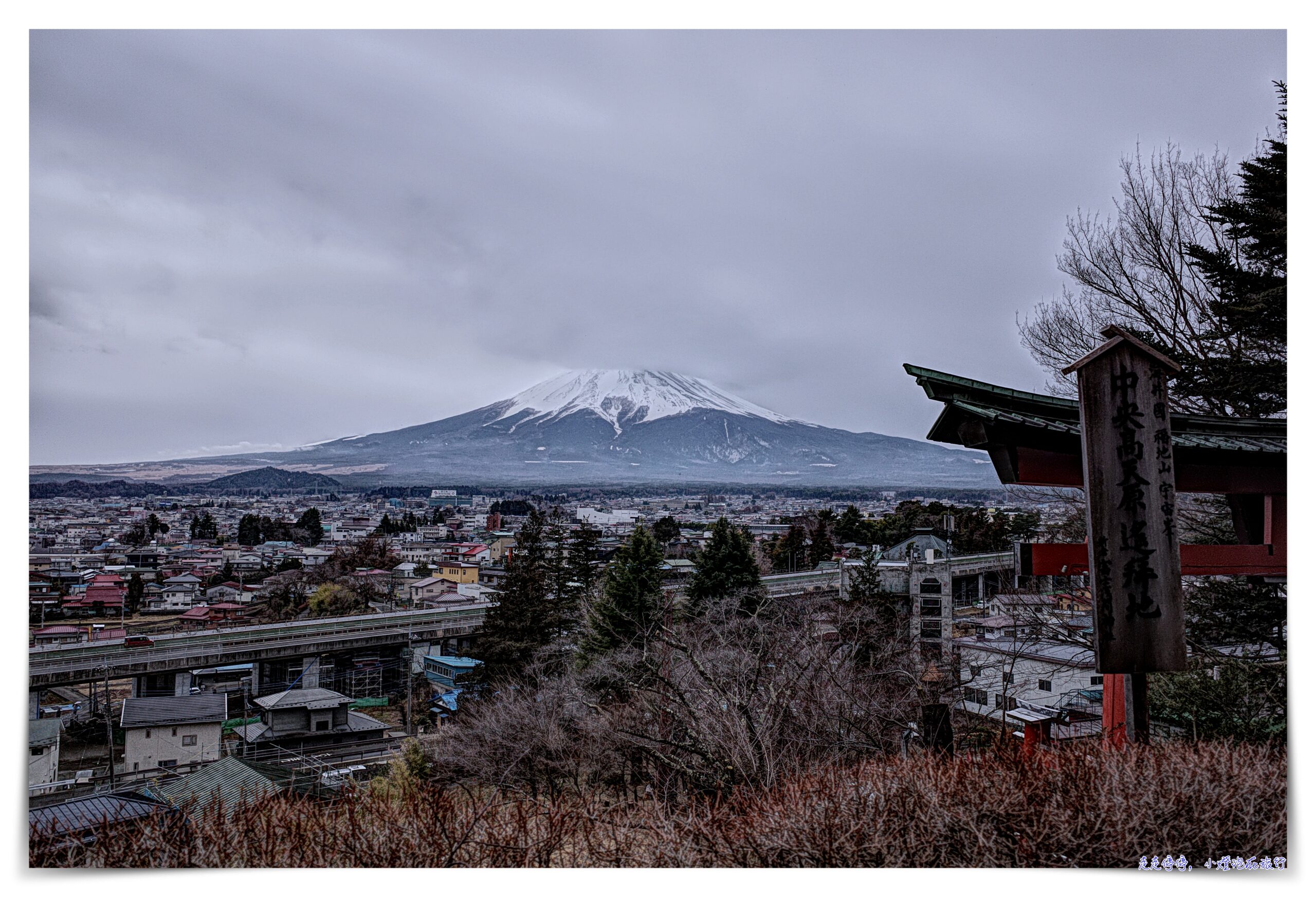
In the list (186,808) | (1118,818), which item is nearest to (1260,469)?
(1118,818)

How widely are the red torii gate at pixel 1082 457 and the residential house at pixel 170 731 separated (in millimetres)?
7661

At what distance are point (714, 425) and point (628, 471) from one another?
20.1 feet

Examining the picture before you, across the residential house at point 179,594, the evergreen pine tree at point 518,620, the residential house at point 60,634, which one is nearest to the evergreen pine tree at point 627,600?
the evergreen pine tree at point 518,620

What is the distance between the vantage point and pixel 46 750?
586 cm

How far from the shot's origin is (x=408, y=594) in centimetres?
1255

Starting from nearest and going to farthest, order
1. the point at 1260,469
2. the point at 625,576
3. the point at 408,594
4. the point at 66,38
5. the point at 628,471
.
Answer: the point at 1260,469
the point at 66,38
the point at 625,576
the point at 408,594
the point at 628,471

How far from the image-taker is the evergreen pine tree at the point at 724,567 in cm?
1102

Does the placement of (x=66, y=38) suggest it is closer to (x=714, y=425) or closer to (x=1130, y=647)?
(x=1130, y=647)

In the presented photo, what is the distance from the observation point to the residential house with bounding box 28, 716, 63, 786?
5.46m

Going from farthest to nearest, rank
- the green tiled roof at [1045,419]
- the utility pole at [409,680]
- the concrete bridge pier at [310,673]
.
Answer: the utility pole at [409,680] < the concrete bridge pier at [310,673] < the green tiled roof at [1045,419]

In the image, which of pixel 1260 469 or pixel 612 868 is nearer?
pixel 612 868

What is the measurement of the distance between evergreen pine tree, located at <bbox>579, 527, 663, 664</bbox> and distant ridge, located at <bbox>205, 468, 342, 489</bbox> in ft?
18.8

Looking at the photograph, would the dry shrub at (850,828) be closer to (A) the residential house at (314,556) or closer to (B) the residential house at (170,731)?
(B) the residential house at (170,731)

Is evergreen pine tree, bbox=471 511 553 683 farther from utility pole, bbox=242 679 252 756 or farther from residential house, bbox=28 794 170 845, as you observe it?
residential house, bbox=28 794 170 845
